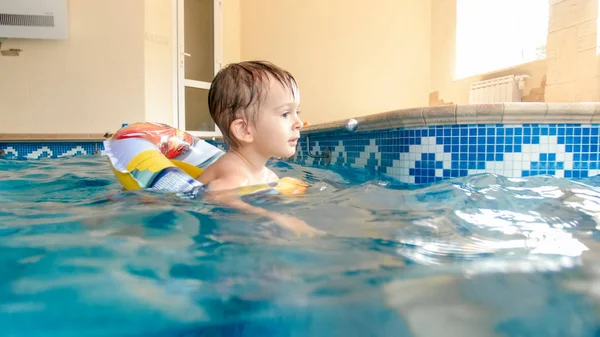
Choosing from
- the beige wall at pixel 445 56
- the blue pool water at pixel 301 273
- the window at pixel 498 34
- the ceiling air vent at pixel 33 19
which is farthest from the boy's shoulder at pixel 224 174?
the beige wall at pixel 445 56

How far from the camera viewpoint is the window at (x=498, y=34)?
673 centimetres

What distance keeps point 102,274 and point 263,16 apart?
26.6 feet

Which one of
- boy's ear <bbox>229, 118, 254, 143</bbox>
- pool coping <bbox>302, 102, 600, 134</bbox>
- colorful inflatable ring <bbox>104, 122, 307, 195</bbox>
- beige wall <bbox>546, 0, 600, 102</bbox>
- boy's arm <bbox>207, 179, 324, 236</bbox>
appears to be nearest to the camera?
boy's arm <bbox>207, 179, 324, 236</bbox>

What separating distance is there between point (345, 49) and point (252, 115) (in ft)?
22.6

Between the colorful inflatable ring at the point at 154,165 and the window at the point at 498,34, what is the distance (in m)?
5.40

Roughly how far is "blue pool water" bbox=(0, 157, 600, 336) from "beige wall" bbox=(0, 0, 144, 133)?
502 cm

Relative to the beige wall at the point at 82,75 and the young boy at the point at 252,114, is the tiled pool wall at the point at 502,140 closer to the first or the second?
the young boy at the point at 252,114

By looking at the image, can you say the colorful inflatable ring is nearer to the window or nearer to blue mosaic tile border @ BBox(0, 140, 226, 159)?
blue mosaic tile border @ BBox(0, 140, 226, 159)

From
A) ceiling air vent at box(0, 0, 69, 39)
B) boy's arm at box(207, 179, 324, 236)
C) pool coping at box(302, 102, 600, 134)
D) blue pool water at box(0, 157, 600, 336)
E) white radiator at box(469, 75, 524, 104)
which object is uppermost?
ceiling air vent at box(0, 0, 69, 39)

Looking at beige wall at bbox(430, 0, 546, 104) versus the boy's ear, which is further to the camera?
beige wall at bbox(430, 0, 546, 104)

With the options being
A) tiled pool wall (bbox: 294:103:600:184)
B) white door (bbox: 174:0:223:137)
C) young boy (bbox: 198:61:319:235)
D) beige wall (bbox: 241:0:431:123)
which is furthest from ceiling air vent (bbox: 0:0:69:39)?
tiled pool wall (bbox: 294:103:600:184)

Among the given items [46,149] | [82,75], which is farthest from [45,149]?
[82,75]

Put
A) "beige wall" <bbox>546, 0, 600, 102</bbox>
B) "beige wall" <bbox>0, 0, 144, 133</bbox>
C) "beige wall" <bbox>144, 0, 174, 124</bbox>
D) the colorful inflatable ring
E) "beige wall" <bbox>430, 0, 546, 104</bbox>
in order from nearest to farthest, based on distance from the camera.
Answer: the colorful inflatable ring < "beige wall" <bbox>546, 0, 600, 102</bbox> < "beige wall" <bbox>0, 0, 144, 133</bbox> < "beige wall" <bbox>144, 0, 174, 124</bbox> < "beige wall" <bbox>430, 0, 546, 104</bbox>

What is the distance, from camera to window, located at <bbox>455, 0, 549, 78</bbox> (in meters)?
6.73
